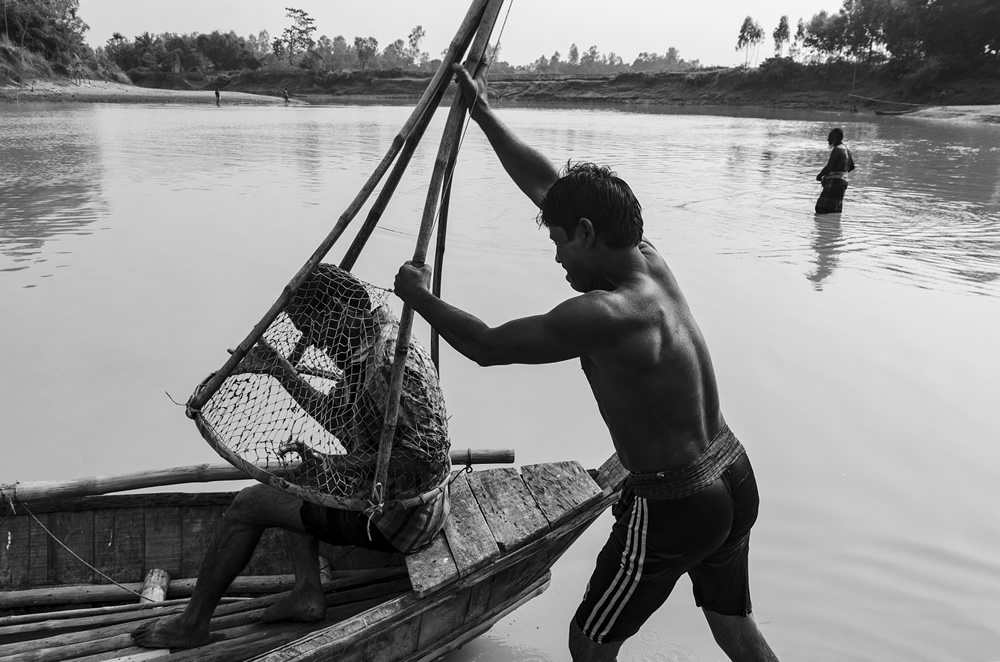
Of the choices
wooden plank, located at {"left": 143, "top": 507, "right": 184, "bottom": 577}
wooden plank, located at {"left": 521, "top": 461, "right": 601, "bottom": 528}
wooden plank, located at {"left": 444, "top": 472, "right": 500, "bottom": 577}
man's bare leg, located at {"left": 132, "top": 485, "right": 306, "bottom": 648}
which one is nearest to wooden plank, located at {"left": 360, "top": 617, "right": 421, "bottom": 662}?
wooden plank, located at {"left": 444, "top": 472, "right": 500, "bottom": 577}

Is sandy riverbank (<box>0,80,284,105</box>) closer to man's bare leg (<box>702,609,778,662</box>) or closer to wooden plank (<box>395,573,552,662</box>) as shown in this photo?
wooden plank (<box>395,573,552,662</box>)

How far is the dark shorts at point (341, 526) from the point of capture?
228 cm

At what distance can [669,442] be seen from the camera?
2008 mm

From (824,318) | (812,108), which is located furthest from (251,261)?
(812,108)

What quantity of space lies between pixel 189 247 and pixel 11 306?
6.88 ft

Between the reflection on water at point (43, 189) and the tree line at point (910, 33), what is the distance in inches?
1795

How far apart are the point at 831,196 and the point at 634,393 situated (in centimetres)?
A: 963

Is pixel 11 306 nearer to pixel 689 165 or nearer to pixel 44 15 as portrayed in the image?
pixel 689 165

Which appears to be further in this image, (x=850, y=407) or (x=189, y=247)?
(x=189, y=247)

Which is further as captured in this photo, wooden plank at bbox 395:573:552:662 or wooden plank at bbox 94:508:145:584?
wooden plank at bbox 94:508:145:584

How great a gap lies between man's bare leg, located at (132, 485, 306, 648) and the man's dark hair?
118cm

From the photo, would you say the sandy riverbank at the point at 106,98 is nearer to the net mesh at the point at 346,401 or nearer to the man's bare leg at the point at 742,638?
the man's bare leg at the point at 742,638

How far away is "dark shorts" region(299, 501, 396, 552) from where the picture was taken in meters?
2.28

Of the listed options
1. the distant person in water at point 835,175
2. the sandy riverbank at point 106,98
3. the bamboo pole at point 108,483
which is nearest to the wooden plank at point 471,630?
the bamboo pole at point 108,483
